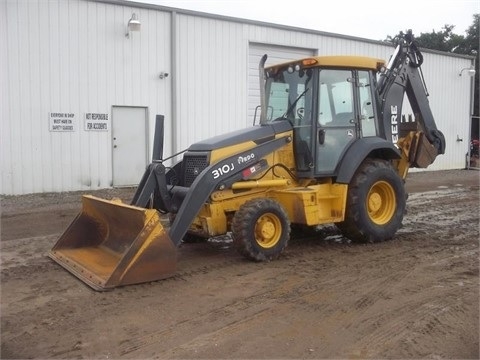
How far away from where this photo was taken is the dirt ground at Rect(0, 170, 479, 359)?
397cm

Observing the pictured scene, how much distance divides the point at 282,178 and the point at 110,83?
7911 millimetres

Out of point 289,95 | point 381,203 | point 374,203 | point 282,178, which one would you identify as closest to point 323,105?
point 289,95

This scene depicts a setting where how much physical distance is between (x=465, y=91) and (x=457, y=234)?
16587 mm

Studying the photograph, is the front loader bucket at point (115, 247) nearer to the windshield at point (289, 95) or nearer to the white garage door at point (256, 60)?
the windshield at point (289, 95)

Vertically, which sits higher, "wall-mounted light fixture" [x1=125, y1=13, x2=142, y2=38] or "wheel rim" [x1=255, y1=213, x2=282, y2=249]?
"wall-mounted light fixture" [x1=125, y1=13, x2=142, y2=38]

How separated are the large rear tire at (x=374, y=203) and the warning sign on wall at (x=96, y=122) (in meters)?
8.01

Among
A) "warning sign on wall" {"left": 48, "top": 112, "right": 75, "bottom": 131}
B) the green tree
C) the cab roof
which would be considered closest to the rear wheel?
the cab roof

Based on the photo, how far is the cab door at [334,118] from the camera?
23.0 ft

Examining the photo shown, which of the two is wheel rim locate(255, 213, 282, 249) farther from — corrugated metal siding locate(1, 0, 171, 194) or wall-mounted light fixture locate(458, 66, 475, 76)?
wall-mounted light fixture locate(458, 66, 475, 76)

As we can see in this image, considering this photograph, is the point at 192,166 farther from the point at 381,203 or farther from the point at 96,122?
the point at 96,122

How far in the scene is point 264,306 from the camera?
4855mm

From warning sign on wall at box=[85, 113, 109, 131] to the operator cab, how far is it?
23.0ft

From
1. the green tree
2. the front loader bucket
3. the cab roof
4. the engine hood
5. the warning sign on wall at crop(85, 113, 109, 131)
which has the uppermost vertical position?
the green tree

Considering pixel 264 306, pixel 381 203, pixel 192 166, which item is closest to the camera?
pixel 264 306
